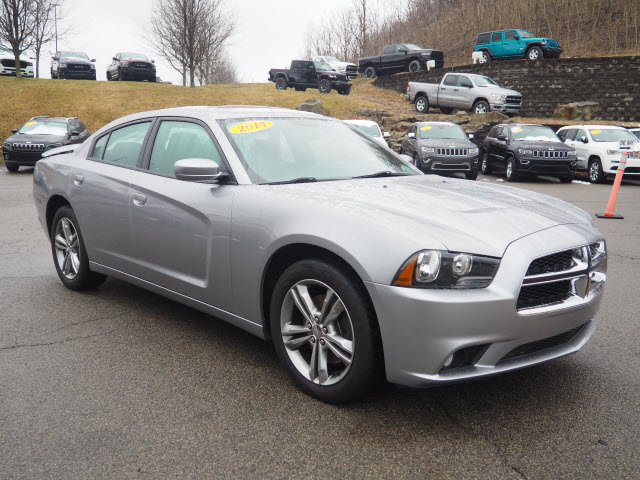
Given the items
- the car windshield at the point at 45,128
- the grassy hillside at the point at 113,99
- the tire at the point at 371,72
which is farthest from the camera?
the tire at the point at 371,72

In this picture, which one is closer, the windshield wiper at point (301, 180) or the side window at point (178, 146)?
the windshield wiper at point (301, 180)

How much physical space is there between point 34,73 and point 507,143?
33213 millimetres

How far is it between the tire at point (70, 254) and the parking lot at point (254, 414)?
68cm

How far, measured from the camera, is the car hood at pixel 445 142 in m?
16.3

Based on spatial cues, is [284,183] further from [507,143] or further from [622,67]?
[622,67]

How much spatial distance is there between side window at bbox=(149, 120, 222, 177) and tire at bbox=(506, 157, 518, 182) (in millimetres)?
14563

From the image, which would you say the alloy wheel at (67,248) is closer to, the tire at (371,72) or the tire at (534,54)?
the tire at (534,54)

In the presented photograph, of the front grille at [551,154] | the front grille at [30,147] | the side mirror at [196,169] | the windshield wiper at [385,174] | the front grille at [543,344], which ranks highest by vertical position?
the front grille at [30,147]

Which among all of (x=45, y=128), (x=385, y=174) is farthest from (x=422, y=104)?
(x=385, y=174)

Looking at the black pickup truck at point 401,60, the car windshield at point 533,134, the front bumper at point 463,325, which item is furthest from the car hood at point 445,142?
the black pickup truck at point 401,60

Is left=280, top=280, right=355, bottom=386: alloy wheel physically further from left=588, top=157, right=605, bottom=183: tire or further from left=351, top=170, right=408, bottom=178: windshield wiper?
left=588, top=157, right=605, bottom=183: tire

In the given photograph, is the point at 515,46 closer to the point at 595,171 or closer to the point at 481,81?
the point at 481,81

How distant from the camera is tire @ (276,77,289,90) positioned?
33.5m

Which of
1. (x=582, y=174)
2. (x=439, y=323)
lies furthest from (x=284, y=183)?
(x=582, y=174)
